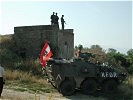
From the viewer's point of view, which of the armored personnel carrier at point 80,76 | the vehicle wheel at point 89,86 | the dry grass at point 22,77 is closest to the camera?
the armored personnel carrier at point 80,76

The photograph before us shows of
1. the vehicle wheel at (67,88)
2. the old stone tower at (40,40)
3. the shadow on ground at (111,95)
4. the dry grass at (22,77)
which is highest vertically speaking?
the old stone tower at (40,40)

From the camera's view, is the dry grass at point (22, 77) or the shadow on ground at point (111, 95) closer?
the shadow on ground at point (111, 95)

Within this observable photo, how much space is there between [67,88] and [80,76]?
87cm

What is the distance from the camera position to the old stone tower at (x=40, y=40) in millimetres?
26844

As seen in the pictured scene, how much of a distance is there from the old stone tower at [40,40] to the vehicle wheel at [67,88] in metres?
11.2

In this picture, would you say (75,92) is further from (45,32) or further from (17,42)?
(17,42)

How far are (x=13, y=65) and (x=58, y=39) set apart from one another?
184 inches

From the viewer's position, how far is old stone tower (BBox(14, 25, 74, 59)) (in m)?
26.8

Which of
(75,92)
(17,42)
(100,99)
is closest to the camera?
(100,99)

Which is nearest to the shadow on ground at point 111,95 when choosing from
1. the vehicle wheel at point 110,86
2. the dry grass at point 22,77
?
the vehicle wheel at point 110,86

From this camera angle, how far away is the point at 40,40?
27.6 metres

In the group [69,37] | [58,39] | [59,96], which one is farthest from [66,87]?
[69,37]

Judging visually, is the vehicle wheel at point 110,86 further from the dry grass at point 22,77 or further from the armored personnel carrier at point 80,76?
the dry grass at point 22,77

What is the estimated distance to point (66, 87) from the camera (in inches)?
610
